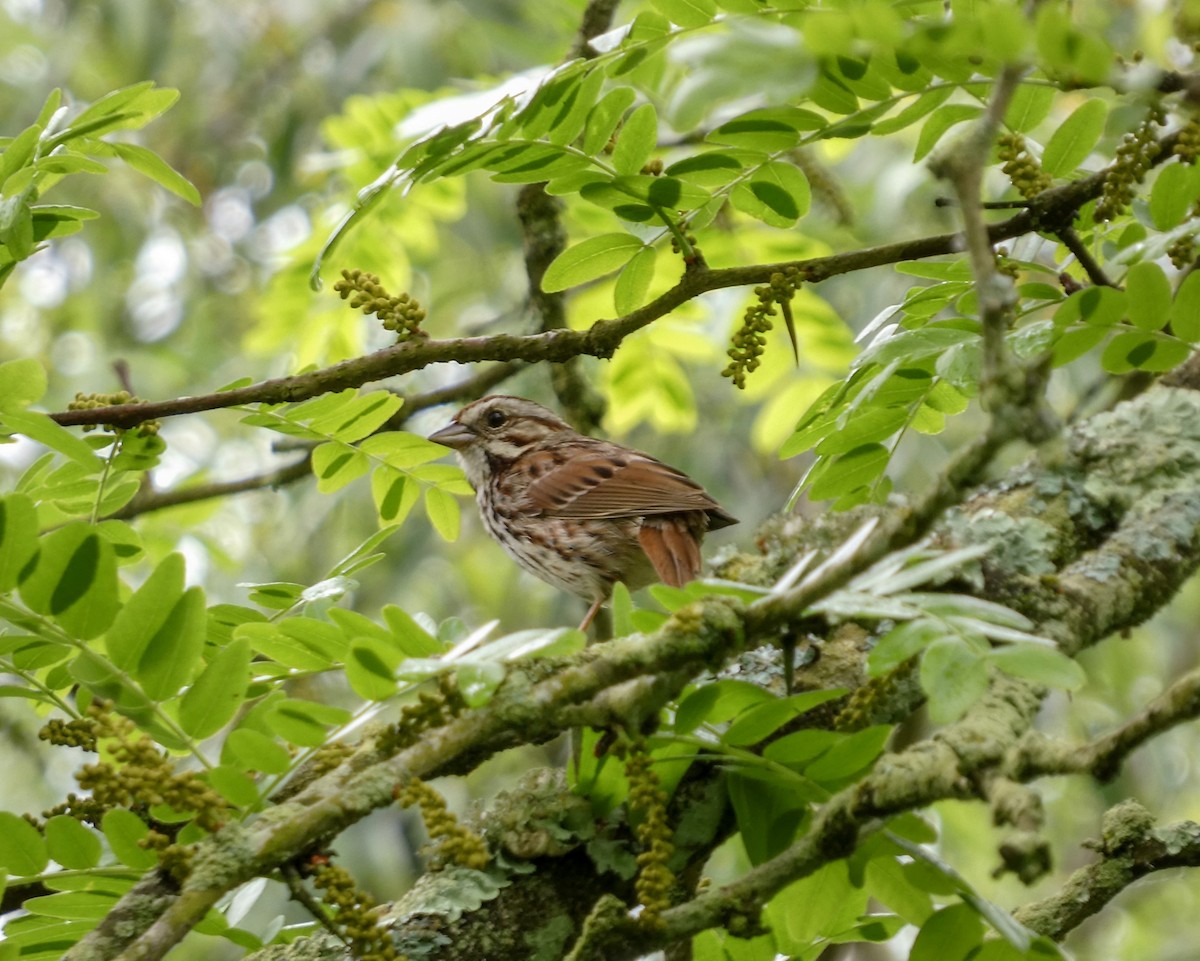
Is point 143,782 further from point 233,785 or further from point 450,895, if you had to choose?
point 450,895

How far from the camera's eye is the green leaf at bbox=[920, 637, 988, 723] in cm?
189

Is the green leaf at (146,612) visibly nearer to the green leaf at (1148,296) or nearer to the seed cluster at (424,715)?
the seed cluster at (424,715)

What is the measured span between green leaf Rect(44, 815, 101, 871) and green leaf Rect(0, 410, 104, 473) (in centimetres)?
66

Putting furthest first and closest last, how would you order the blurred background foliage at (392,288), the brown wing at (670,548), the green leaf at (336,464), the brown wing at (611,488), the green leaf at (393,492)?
1. the blurred background foliage at (392,288)
2. the brown wing at (611,488)
3. the brown wing at (670,548)
4. the green leaf at (393,492)
5. the green leaf at (336,464)

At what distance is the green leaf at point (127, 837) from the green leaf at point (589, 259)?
1.34m

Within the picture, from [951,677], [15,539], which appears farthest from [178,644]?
[951,677]

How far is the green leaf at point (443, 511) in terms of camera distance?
3408 mm

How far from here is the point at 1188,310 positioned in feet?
8.08

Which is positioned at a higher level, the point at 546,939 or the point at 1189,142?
the point at 1189,142

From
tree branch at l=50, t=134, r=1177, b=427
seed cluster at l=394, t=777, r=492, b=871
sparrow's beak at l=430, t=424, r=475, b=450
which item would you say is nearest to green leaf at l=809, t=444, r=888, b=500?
tree branch at l=50, t=134, r=1177, b=427

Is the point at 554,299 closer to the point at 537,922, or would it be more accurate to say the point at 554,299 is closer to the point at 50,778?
the point at 537,922

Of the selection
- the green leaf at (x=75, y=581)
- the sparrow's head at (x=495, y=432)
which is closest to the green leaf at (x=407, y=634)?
the green leaf at (x=75, y=581)

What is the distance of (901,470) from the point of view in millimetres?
6324

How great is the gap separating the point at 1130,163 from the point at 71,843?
2.25 m
